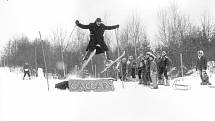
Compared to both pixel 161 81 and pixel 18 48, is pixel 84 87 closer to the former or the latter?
pixel 161 81

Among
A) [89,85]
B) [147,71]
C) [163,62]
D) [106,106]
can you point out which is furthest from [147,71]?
[106,106]

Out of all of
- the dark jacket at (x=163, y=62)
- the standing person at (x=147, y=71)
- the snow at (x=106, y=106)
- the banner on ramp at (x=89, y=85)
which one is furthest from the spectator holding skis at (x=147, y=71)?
the snow at (x=106, y=106)

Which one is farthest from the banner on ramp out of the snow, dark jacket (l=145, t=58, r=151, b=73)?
dark jacket (l=145, t=58, r=151, b=73)

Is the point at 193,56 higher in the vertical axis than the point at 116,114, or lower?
higher

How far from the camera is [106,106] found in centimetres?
866

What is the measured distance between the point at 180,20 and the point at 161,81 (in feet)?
68.8

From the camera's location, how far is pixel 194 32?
34.6 meters

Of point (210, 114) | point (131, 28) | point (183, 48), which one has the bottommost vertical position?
point (210, 114)

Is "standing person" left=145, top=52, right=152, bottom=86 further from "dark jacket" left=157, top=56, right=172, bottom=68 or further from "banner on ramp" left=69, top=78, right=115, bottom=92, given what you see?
"banner on ramp" left=69, top=78, right=115, bottom=92

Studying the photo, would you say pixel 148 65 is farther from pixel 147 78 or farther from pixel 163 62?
pixel 163 62

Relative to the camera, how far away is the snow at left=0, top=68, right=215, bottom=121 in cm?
759

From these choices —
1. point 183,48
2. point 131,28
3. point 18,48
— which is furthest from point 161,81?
point 18,48

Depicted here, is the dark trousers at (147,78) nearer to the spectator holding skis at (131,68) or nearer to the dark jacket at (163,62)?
the dark jacket at (163,62)

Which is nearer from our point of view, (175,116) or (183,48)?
(175,116)
